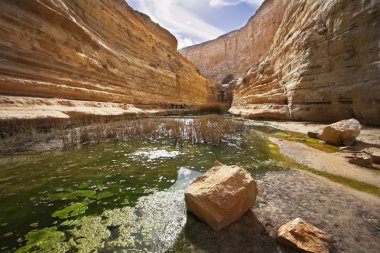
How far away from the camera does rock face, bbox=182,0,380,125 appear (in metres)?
9.62

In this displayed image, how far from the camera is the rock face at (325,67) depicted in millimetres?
9625

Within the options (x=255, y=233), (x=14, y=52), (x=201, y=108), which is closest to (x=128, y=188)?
(x=255, y=233)

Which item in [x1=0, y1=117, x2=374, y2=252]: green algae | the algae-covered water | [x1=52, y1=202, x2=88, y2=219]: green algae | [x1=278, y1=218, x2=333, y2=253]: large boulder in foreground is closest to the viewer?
[x1=278, y1=218, x2=333, y2=253]: large boulder in foreground

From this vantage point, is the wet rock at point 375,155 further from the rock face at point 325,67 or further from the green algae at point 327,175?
the rock face at point 325,67

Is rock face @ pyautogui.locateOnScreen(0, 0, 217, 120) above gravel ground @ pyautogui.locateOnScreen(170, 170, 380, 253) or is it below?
above

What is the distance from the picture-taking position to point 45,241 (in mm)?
2764

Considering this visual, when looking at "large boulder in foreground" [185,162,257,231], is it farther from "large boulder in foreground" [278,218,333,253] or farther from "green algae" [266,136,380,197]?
"green algae" [266,136,380,197]

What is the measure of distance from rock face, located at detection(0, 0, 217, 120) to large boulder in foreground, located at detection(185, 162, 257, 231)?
10385 millimetres

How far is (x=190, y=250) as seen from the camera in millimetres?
2670

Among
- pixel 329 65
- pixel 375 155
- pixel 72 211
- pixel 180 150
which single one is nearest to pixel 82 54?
pixel 180 150

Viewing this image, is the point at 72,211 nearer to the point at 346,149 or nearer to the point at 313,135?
the point at 346,149

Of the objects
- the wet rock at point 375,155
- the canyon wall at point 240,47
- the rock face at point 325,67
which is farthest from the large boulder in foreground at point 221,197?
the canyon wall at point 240,47

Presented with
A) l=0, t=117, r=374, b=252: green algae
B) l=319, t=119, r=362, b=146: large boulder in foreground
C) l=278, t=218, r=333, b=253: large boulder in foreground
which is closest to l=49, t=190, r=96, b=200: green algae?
l=0, t=117, r=374, b=252: green algae

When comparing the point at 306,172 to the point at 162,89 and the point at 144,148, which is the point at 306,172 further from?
the point at 162,89
